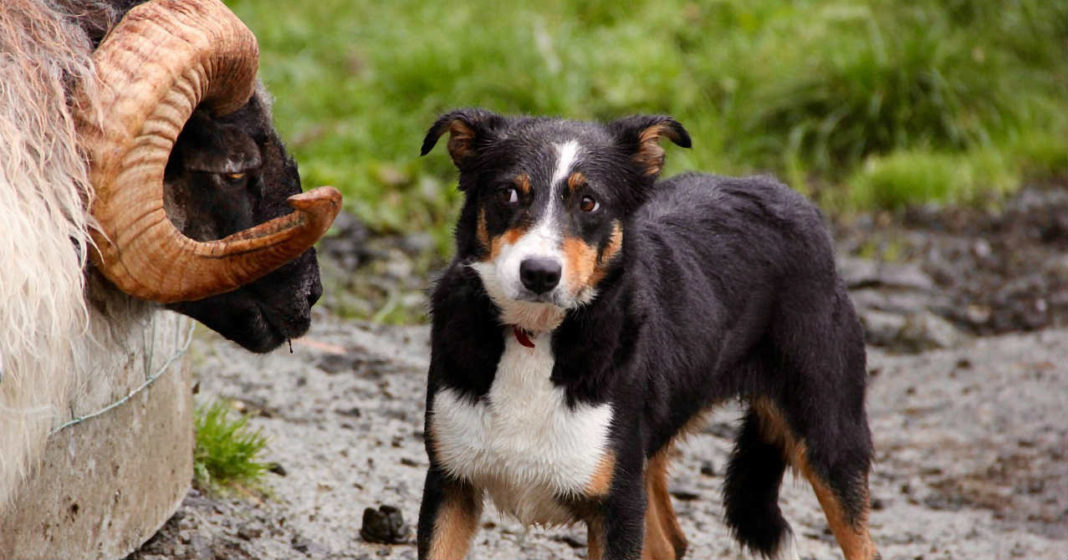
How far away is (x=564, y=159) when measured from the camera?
4312mm

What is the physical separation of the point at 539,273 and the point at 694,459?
130 inches

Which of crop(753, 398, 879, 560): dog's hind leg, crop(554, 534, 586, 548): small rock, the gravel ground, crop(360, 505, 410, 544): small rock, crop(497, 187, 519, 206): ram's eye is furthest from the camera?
crop(554, 534, 586, 548): small rock

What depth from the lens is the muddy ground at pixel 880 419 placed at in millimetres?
5730

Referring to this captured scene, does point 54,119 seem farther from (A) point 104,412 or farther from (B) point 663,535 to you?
(B) point 663,535

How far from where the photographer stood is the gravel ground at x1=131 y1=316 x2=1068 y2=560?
5578mm

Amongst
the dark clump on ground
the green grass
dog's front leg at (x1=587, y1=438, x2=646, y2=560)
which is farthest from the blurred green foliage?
dog's front leg at (x1=587, y1=438, x2=646, y2=560)

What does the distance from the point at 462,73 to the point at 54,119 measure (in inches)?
289

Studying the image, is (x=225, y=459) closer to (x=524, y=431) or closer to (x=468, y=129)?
(x=524, y=431)

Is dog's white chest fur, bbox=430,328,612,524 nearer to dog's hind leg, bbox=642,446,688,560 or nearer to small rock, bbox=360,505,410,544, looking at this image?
dog's hind leg, bbox=642,446,688,560

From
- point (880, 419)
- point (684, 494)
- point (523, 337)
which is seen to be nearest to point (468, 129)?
point (523, 337)

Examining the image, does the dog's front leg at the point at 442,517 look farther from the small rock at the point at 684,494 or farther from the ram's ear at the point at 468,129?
the small rock at the point at 684,494

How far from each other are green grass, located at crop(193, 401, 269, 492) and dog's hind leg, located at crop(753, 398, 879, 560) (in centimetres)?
195

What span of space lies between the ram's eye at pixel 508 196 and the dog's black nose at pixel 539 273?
0.91 feet

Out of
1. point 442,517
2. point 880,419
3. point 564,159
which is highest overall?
point 564,159
